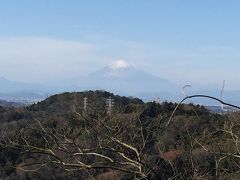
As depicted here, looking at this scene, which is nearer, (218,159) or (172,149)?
(218,159)

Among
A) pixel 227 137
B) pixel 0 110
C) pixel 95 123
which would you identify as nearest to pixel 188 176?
pixel 227 137

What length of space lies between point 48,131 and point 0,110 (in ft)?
119

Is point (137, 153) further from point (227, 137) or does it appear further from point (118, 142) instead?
point (227, 137)

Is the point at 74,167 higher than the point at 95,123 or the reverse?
the reverse

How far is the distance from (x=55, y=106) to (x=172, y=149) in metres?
28.2

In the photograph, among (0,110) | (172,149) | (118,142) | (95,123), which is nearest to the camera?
(118,142)

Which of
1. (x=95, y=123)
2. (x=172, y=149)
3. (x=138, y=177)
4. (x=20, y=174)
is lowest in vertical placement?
(x=20, y=174)

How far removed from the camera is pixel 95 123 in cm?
447

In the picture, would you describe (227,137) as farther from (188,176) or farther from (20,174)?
(20,174)

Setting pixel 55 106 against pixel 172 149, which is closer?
pixel 172 149

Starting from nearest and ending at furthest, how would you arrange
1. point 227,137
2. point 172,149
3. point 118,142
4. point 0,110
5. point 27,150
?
point 27,150 < point 118,142 < point 227,137 < point 172,149 < point 0,110

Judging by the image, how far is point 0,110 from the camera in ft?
133

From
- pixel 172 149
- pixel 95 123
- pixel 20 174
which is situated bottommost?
pixel 20 174

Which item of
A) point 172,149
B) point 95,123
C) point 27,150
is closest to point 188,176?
point 95,123
